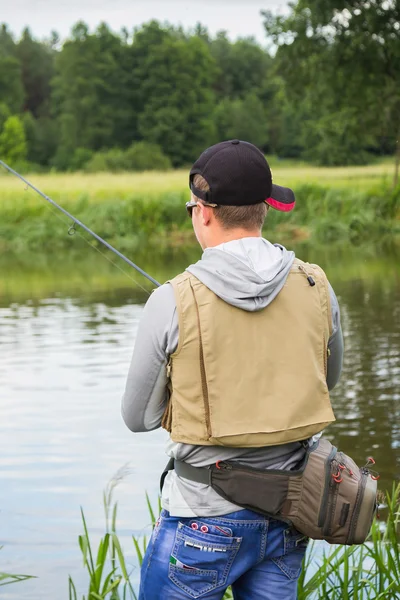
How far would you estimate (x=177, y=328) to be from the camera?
2.33 metres

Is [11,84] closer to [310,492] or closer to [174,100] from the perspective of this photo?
[174,100]

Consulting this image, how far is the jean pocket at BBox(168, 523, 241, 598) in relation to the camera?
2344 mm

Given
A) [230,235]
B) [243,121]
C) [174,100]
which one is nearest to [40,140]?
[174,100]

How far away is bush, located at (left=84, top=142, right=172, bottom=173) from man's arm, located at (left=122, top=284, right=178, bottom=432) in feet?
153

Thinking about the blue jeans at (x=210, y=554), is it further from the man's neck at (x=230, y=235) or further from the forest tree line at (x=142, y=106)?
the forest tree line at (x=142, y=106)

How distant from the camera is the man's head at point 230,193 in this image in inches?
95.3

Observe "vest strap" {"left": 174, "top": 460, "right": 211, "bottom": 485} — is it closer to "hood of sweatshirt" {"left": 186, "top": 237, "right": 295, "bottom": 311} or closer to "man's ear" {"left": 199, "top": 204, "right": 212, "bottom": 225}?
"hood of sweatshirt" {"left": 186, "top": 237, "right": 295, "bottom": 311}

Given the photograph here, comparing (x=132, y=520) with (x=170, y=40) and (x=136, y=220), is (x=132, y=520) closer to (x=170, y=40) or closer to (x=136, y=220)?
(x=136, y=220)

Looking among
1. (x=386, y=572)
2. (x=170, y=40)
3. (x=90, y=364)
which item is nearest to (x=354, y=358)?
(x=90, y=364)

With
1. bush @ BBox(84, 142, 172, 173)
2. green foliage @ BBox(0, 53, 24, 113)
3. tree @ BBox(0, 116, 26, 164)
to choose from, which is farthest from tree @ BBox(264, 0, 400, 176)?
green foliage @ BBox(0, 53, 24, 113)

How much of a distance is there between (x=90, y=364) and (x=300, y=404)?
7934mm

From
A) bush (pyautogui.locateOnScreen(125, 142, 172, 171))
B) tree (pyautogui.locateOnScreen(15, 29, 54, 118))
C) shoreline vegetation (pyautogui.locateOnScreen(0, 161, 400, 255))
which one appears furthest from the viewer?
tree (pyautogui.locateOnScreen(15, 29, 54, 118))

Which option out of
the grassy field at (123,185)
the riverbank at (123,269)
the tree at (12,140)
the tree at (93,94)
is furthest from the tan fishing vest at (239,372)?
the tree at (93,94)

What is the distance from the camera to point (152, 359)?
2.36m
